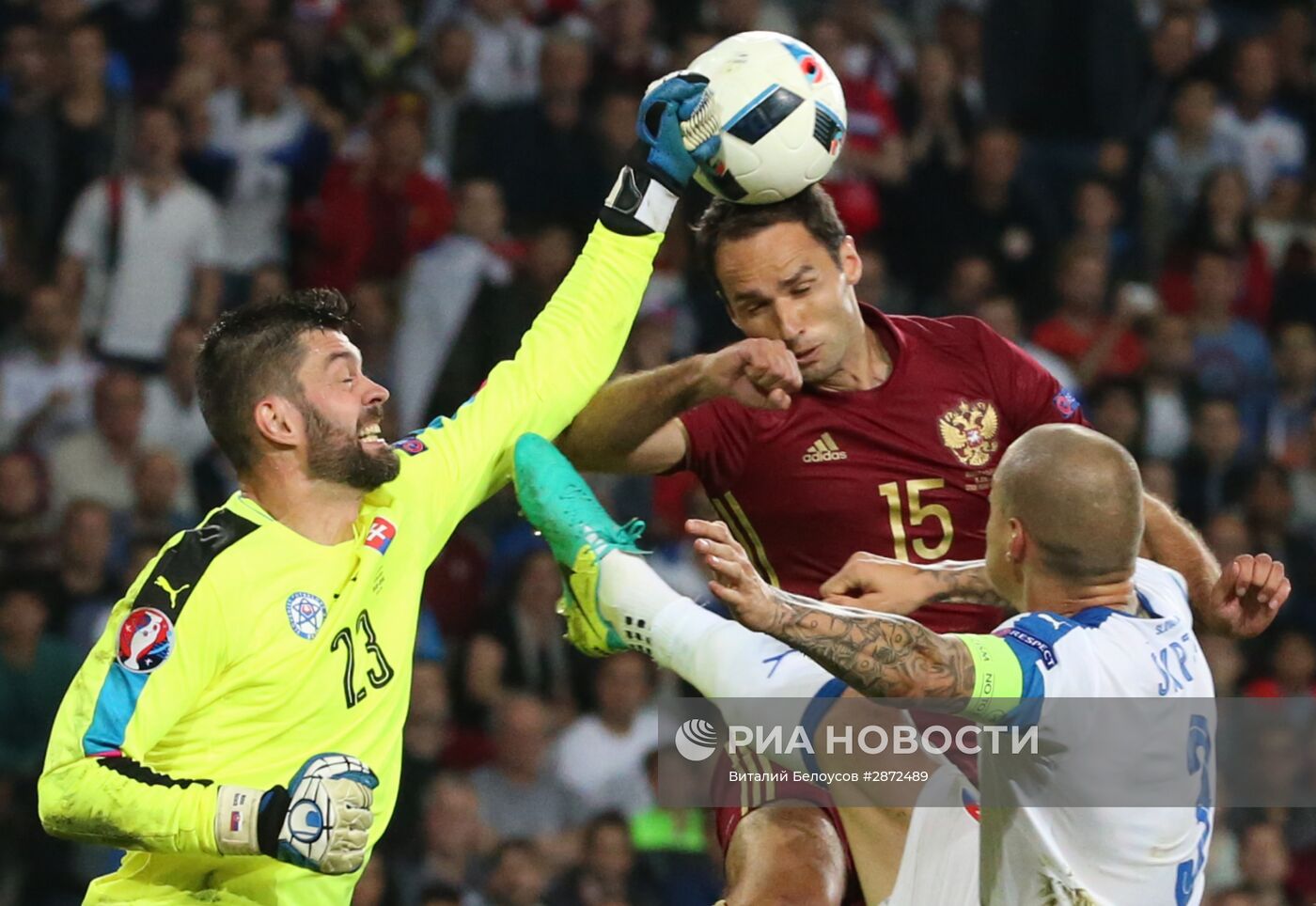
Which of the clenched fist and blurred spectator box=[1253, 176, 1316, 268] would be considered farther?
blurred spectator box=[1253, 176, 1316, 268]

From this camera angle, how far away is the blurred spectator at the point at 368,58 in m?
10.4

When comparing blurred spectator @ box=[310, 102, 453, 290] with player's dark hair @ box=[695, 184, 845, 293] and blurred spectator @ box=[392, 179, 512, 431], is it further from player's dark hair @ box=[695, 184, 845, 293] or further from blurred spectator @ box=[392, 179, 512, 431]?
player's dark hair @ box=[695, 184, 845, 293]

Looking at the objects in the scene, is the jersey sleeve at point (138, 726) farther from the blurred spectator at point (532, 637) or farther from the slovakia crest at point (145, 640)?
the blurred spectator at point (532, 637)

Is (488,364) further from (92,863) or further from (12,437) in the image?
(92,863)

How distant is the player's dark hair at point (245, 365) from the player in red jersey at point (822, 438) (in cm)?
85

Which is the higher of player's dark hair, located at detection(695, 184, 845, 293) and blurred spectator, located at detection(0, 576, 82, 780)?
player's dark hair, located at detection(695, 184, 845, 293)

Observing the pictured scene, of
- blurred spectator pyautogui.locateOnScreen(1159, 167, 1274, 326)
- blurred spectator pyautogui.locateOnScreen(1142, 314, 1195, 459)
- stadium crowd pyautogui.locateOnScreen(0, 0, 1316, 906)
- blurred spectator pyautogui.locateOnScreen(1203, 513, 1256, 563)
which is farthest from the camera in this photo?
blurred spectator pyautogui.locateOnScreen(1159, 167, 1274, 326)

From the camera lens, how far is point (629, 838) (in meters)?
8.28

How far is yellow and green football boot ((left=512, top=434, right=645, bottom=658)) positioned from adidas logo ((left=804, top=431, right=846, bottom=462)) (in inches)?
20.6

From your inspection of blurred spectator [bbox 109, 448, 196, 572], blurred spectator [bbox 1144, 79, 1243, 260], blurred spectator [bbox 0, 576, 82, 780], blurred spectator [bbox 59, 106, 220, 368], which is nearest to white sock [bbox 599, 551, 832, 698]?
blurred spectator [bbox 0, 576, 82, 780]

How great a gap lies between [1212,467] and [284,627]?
6672mm

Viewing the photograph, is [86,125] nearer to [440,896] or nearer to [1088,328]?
[440,896]

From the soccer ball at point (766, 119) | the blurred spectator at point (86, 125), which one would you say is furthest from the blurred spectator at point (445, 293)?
the soccer ball at point (766, 119)

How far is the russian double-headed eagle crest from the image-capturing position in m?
5.09
